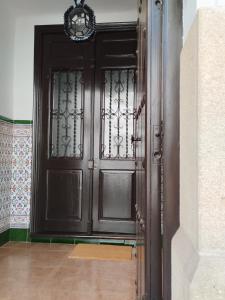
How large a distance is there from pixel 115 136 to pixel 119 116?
0.22 metres

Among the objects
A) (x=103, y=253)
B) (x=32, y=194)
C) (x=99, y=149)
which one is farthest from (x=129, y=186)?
(x=32, y=194)

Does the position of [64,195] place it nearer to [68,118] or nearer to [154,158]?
[68,118]

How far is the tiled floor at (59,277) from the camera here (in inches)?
79.6

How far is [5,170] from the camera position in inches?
127

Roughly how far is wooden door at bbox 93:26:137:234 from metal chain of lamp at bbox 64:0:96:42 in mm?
614

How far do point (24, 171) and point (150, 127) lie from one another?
2.72m

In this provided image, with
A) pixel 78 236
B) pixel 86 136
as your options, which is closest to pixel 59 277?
pixel 78 236

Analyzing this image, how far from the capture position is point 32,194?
3.38 meters

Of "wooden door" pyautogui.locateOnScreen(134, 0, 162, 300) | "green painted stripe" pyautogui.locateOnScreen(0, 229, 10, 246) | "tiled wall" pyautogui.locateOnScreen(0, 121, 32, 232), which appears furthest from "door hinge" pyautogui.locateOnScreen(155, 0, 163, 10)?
"green painted stripe" pyautogui.locateOnScreen(0, 229, 10, 246)

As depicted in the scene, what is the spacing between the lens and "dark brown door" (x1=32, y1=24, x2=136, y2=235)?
11.0ft

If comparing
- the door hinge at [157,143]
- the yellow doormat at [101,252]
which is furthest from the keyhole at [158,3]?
the yellow doormat at [101,252]

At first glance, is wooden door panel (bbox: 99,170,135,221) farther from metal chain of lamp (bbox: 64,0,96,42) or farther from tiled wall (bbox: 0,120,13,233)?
metal chain of lamp (bbox: 64,0,96,42)

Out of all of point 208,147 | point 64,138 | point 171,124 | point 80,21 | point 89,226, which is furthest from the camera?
point 64,138

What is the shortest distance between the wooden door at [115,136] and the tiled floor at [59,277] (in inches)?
25.3
